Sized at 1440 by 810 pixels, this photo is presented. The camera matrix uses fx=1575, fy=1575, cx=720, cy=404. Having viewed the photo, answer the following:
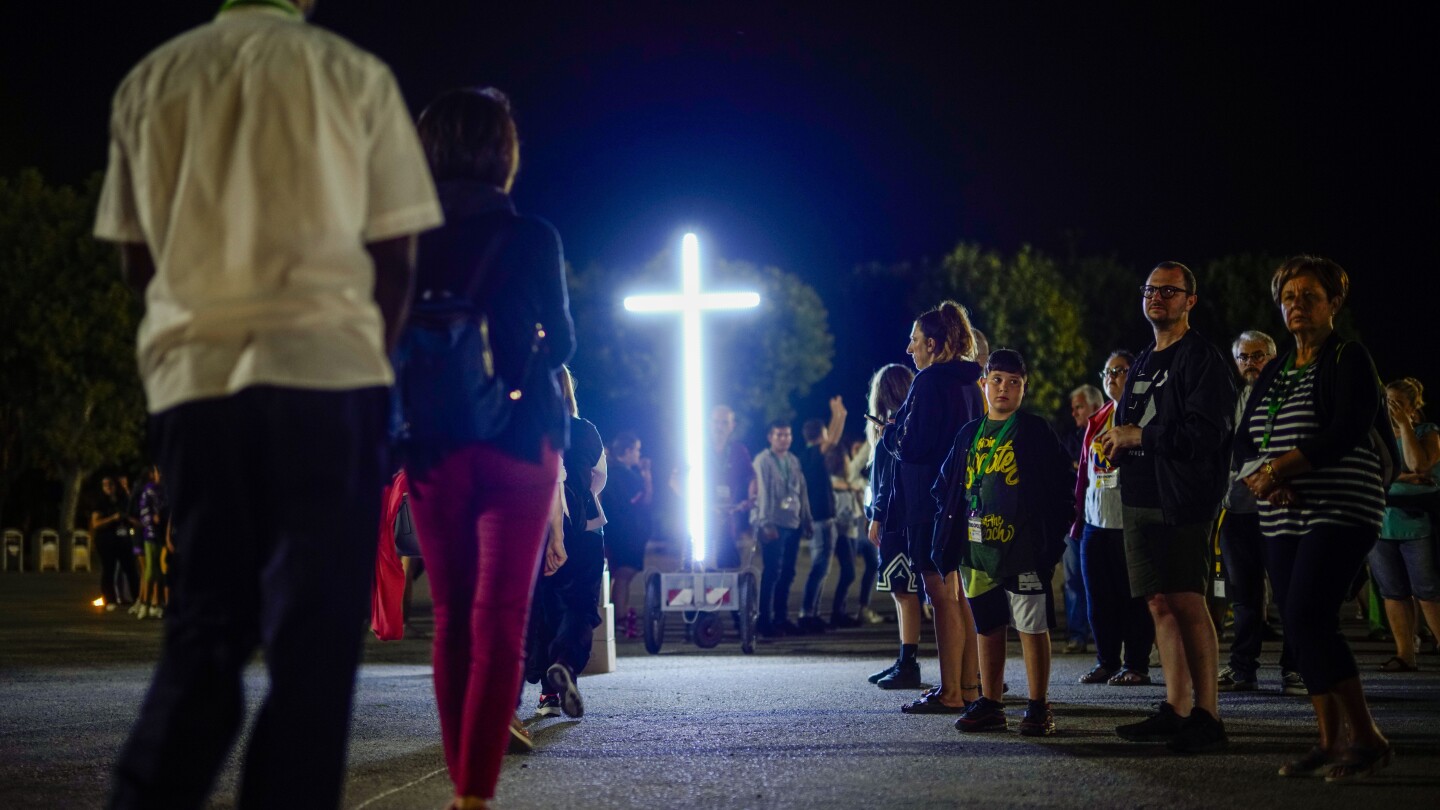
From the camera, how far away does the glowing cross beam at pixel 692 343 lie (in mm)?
14922

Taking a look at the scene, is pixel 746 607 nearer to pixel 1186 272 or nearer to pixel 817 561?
pixel 817 561

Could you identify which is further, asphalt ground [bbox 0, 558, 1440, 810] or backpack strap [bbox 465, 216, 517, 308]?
asphalt ground [bbox 0, 558, 1440, 810]

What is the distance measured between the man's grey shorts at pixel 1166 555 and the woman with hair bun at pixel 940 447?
172cm

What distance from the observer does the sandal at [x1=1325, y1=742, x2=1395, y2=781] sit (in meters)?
5.83

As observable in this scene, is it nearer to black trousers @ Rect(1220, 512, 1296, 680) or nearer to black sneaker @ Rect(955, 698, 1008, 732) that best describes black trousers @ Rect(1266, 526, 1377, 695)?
black sneaker @ Rect(955, 698, 1008, 732)

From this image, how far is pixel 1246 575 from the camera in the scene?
33.4ft

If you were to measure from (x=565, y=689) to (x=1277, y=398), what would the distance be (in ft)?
12.7

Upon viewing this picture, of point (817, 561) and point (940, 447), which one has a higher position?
point (940, 447)

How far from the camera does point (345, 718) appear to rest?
10.8 feet

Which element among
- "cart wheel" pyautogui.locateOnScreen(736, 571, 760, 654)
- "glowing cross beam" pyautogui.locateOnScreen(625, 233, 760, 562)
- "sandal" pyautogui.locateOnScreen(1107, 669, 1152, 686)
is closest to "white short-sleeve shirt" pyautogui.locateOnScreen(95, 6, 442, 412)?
"sandal" pyautogui.locateOnScreen(1107, 669, 1152, 686)

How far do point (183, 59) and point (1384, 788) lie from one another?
4.75 meters

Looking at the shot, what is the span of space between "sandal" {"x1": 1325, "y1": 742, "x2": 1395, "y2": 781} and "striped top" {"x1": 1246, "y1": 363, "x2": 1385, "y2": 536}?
835 millimetres

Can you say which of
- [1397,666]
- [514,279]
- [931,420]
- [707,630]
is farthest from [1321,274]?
[707,630]

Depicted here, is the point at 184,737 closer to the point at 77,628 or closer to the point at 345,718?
the point at 345,718
